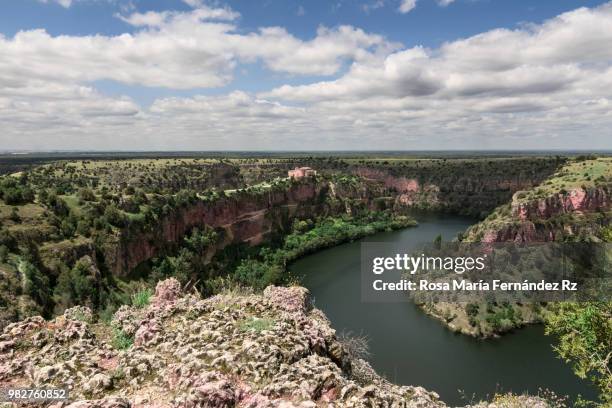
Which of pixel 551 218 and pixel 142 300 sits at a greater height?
pixel 142 300

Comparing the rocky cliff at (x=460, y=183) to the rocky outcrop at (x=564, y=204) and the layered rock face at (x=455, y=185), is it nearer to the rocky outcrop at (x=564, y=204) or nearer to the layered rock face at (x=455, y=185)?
the layered rock face at (x=455, y=185)

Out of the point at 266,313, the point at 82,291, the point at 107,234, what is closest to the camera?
the point at 266,313

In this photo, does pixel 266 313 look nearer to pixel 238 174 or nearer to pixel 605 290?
pixel 605 290

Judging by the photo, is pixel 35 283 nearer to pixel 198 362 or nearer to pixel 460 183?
pixel 198 362

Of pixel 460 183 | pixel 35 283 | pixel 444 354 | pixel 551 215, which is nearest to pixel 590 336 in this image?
pixel 444 354

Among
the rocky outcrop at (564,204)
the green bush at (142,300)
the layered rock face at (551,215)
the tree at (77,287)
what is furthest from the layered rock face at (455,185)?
the green bush at (142,300)

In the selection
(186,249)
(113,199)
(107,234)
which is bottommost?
(186,249)

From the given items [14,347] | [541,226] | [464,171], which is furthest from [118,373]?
[464,171]
